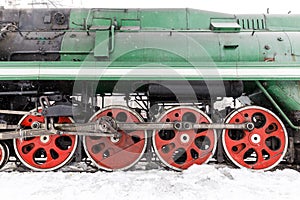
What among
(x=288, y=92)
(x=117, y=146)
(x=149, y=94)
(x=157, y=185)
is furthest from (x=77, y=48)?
(x=288, y=92)

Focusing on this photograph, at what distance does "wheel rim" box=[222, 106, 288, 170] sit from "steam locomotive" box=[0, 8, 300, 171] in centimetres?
2

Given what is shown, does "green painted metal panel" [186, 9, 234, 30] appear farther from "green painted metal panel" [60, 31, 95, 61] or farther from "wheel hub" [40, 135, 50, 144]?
"wheel hub" [40, 135, 50, 144]

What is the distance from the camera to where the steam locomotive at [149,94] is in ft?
14.9

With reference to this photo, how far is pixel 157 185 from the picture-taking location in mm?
3787

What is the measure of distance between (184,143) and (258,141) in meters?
1.15

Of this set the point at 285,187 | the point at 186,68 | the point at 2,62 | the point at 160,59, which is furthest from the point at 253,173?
the point at 2,62

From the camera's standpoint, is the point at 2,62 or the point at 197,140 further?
the point at 197,140

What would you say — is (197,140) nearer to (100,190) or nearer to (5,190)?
(100,190)

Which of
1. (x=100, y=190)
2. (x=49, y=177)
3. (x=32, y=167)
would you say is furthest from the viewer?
(x=32, y=167)

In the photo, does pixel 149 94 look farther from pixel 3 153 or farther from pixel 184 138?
pixel 3 153

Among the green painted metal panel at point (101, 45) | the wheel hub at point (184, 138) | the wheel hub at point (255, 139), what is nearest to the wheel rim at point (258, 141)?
the wheel hub at point (255, 139)

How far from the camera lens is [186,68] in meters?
4.54

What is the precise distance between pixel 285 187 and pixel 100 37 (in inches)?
132

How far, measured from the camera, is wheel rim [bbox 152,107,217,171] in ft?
15.8
